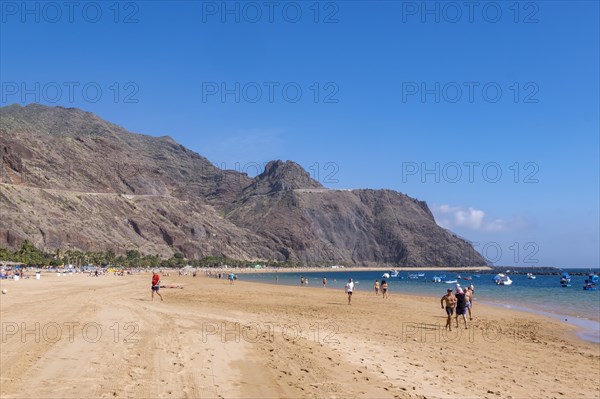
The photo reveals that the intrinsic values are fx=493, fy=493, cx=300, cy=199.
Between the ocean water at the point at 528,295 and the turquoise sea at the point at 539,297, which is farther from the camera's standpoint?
the ocean water at the point at 528,295

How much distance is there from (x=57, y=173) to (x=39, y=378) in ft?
565

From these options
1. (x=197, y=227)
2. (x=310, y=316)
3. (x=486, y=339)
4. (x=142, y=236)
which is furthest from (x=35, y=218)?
(x=486, y=339)

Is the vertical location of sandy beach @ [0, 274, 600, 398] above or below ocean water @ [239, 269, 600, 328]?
above

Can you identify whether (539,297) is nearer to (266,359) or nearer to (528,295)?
(528,295)

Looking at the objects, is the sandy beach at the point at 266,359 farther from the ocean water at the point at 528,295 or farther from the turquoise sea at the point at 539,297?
the ocean water at the point at 528,295

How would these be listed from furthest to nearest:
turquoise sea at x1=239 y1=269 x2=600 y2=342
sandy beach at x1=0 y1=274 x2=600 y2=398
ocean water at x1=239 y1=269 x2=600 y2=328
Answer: ocean water at x1=239 y1=269 x2=600 y2=328
turquoise sea at x1=239 y1=269 x2=600 y2=342
sandy beach at x1=0 y1=274 x2=600 y2=398

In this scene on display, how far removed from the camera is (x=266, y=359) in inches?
480

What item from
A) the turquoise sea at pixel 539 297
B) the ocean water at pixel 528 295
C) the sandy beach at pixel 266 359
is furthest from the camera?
the ocean water at pixel 528 295

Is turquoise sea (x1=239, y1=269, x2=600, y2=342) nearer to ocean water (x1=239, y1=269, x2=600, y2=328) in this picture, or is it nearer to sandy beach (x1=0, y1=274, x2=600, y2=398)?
ocean water (x1=239, y1=269, x2=600, y2=328)

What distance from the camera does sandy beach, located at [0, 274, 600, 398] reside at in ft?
31.6

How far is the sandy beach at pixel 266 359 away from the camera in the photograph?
9.62 metres

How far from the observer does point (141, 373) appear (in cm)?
1029

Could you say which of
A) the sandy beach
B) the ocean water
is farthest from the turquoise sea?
the sandy beach

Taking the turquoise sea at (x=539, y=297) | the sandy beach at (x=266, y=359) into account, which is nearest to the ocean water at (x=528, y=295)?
the turquoise sea at (x=539, y=297)
